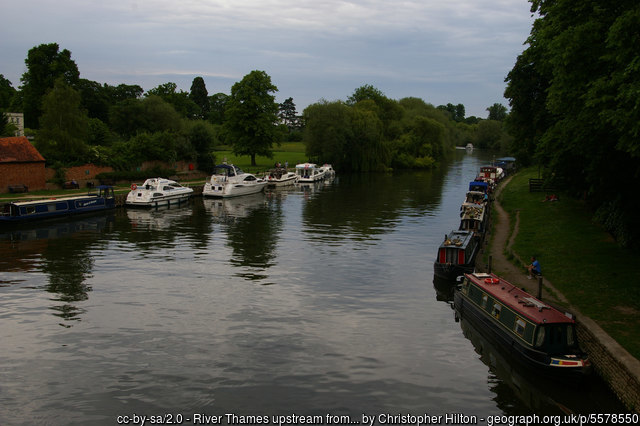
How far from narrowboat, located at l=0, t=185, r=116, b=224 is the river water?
445 centimetres

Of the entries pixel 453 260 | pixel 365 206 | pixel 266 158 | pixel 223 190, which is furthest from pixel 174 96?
pixel 453 260

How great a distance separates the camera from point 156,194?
202ft

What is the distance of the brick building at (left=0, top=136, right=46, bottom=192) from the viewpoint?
183ft

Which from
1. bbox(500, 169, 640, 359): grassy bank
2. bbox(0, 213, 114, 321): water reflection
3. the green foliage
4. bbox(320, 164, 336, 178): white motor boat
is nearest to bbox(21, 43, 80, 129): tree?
the green foliage

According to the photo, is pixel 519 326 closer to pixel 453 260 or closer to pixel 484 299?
pixel 484 299

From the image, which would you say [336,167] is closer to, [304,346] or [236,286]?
[236,286]

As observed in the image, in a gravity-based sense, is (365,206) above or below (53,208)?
below

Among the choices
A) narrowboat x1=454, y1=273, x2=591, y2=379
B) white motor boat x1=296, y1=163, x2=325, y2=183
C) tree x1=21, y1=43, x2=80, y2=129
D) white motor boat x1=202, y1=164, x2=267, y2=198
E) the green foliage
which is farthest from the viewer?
tree x1=21, y1=43, x2=80, y2=129

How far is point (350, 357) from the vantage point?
69.1ft

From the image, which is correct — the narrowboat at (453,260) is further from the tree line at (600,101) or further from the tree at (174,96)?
the tree at (174,96)

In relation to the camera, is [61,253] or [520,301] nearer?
[520,301]

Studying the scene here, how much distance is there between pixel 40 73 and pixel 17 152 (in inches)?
2250

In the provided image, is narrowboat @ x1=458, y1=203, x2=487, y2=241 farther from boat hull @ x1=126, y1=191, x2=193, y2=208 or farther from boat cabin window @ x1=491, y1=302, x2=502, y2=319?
boat hull @ x1=126, y1=191, x2=193, y2=208

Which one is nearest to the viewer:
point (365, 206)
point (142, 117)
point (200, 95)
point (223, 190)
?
point (365, 206)
